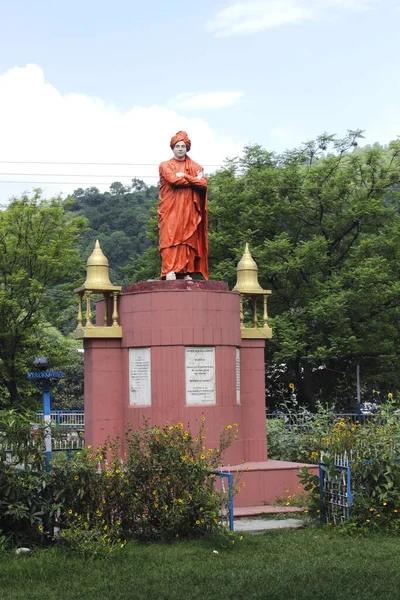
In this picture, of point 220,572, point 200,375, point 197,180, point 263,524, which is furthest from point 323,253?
point 220,572

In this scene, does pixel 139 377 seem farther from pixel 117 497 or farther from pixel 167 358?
pixel 117 497

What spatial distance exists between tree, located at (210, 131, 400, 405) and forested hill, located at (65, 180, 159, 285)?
1814 cm

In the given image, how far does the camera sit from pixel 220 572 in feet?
32.0

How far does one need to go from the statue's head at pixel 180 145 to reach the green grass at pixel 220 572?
23.5 feet

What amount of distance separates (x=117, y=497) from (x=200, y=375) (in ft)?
13.8

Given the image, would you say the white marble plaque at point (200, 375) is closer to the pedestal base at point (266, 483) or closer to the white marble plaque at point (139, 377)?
the white marble plaque at point (139, 377)

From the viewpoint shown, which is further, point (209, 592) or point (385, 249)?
point (385, 249)

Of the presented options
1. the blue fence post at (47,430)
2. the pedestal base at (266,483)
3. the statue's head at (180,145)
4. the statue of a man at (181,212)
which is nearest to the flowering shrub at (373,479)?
the pedestal base at (266,483)

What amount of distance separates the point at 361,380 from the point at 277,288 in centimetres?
446

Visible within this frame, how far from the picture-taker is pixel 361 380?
30.9m

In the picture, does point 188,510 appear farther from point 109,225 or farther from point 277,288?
point 109,225

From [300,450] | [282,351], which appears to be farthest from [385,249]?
[300,450]

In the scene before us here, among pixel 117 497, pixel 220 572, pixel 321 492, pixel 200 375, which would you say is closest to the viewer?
pixel 220 572

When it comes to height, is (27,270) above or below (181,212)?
A: above
